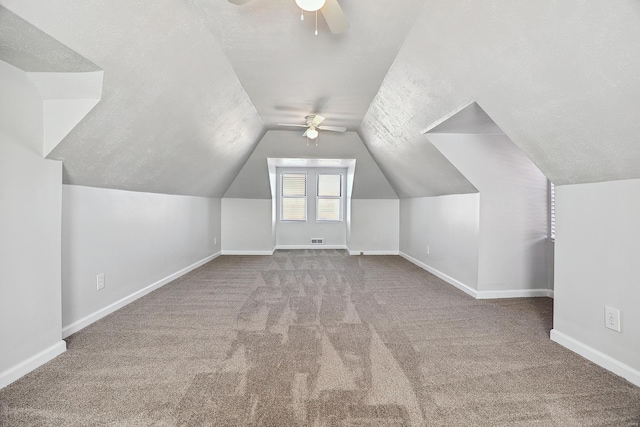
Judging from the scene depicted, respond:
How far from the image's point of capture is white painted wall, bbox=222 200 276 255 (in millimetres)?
6629

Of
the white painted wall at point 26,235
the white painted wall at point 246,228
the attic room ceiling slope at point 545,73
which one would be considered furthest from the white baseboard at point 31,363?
the white painted wall at point 246,228

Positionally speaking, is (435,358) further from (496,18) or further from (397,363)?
(496,18)

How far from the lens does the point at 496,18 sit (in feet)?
5.58

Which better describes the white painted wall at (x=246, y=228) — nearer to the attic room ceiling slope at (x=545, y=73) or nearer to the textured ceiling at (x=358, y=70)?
the textured ceiling at (x=358, y=70)

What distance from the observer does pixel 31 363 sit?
189 cm

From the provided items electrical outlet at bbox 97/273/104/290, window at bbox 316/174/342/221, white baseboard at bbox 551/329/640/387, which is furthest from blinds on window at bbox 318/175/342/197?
white baseboard at bbox 551/329/640/387

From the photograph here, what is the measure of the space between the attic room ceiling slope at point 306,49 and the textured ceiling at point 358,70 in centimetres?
1

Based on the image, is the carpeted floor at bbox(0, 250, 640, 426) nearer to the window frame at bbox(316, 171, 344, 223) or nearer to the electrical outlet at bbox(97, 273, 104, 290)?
the electrical outlet at bbox(97, 273, 104, 290)

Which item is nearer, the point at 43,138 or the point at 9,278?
the point at 9,278

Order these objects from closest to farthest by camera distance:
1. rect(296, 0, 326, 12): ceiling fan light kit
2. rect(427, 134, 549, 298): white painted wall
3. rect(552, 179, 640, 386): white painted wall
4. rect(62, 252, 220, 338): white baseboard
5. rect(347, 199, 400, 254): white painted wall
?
rect(296, 0, 326, 12): ceiling fan light kit
rect(552, 179, 640, 386): white painted wall
rect(62, 252, 220, 338): white baseboard
rect(427, 134, 549, 298): white painted wall
rect(347, 199, 400, 254): white painted wall

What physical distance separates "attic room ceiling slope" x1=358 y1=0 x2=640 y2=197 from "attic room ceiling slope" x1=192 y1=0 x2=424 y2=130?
0.20m

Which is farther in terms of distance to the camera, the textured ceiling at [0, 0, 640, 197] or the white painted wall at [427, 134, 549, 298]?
the white painted wall at [427, 134, 549, 298]

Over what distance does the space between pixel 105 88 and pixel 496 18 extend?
2422mm

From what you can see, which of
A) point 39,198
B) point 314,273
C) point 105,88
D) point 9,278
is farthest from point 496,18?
point 314,273
